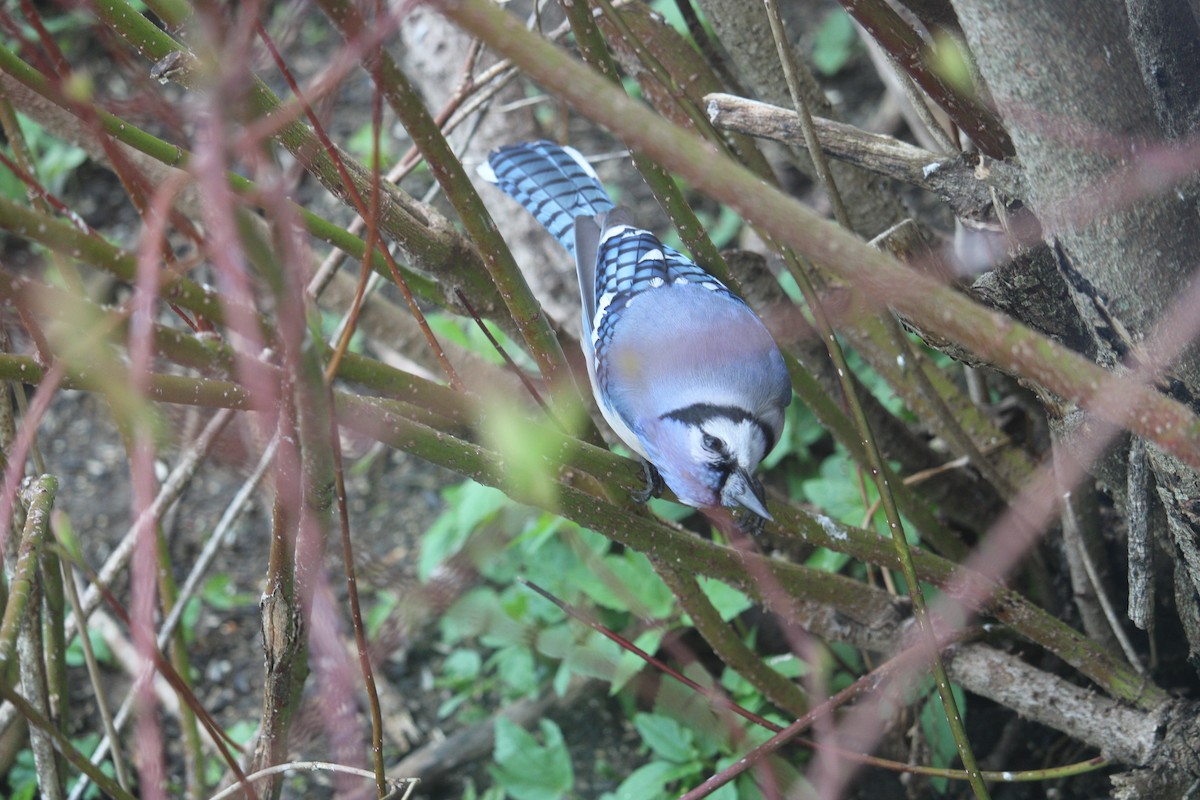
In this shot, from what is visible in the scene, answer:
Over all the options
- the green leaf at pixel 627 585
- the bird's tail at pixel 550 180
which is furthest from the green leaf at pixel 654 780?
the bird's tail at pixel 550 180

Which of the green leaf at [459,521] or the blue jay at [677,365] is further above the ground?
the blue jay at [677,365]

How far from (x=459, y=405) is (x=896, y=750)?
1.52 m

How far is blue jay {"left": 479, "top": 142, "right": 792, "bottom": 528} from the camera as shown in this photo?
2.25 metres

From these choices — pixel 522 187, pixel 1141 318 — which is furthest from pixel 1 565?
pixel 1141 318

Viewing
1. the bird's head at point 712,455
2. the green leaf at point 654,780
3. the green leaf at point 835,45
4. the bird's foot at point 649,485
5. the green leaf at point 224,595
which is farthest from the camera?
the green leaf at point 835,45

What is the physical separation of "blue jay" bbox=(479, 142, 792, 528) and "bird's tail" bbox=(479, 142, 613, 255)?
3.1 inches

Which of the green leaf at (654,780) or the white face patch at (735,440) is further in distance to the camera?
the green leaf at (654,780)

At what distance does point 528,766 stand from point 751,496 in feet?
3.66

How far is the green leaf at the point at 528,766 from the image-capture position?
9.14 feet

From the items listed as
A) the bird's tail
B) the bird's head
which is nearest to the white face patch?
the bird's head

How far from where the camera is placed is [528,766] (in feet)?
9.23

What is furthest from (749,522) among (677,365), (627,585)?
(627,585)

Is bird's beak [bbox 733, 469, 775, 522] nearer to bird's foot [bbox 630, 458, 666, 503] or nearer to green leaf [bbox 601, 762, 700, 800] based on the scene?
A: bird's foot [bbox 630, 458, 666, 503]

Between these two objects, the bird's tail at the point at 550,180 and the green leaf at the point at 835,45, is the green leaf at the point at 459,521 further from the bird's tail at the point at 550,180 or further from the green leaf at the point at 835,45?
the green leaf at the point at 835,45
